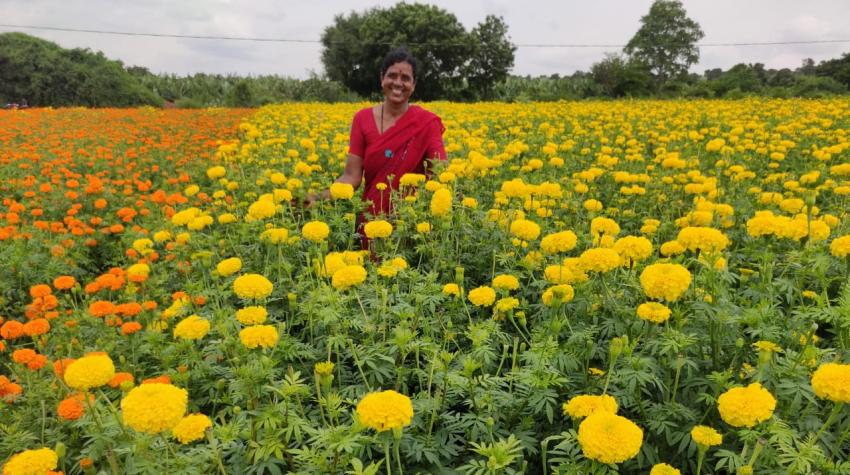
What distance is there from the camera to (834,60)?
29.1 metres

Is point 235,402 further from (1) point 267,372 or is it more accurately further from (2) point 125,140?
(2) point 125,140

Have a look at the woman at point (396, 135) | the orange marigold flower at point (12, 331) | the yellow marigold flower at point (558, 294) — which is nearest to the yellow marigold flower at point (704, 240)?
the yellow marigold flower at point (558, 294)

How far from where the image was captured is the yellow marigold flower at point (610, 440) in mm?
1063

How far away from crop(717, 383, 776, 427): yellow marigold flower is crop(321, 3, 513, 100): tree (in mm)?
33531

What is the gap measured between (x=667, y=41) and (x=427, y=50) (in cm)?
3083

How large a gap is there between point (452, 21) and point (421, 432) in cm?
3648

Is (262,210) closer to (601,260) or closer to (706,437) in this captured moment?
(601,260)

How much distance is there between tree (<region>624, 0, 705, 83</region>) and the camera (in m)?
52.0

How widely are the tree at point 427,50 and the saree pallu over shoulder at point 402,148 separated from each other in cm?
3028

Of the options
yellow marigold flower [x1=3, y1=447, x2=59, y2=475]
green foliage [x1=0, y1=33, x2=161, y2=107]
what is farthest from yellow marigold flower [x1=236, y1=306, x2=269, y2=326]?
green foliage [x1=0, y1=33, x2=161, y2=107]

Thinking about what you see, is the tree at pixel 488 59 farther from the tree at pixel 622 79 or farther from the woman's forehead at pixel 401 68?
the woman's forehead at pixel 401 68

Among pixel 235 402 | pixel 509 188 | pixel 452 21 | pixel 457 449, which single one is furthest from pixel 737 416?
pixel 452 21

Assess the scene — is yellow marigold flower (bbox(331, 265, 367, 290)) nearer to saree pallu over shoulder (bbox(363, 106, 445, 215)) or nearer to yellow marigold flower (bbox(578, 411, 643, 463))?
yellow marigold flower (bbox(578, 411, 643, 463))

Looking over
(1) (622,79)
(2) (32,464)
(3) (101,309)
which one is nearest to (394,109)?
(3) (101,309)
